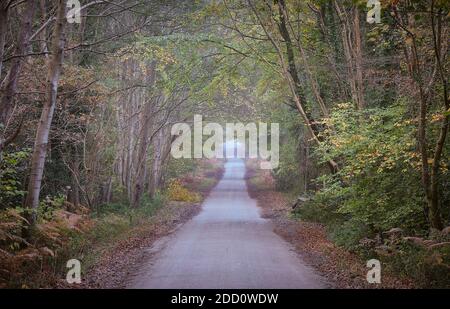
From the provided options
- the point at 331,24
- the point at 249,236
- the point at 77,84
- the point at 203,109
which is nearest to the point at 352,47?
the point at 331,24

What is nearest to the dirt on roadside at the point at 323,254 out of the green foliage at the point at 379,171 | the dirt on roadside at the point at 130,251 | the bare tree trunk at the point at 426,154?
the green foliage at the point at 379,171

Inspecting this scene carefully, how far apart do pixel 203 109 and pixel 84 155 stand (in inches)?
578

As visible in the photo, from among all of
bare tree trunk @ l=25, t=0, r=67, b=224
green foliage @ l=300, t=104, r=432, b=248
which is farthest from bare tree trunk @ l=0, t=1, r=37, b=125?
green foliage @ l=300, t=104, r=432, b=248

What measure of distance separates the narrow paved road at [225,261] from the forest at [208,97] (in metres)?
1.72

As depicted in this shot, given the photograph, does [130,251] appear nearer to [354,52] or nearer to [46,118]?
[46,118]

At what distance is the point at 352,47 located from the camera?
17.0 metres

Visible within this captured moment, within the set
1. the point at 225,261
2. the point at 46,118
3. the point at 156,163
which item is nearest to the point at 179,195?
the point at 156,163

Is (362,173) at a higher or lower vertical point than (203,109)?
lower

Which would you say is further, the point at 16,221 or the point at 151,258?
the point at 151,258

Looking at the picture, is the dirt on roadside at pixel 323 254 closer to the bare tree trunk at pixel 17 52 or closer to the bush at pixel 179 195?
the bush at pixel 179 195

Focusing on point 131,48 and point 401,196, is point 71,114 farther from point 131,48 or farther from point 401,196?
point 401,196

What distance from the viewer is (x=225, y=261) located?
12.3m

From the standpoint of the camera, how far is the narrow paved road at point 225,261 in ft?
32.9

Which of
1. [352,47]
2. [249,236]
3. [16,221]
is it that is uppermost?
[352,47]
